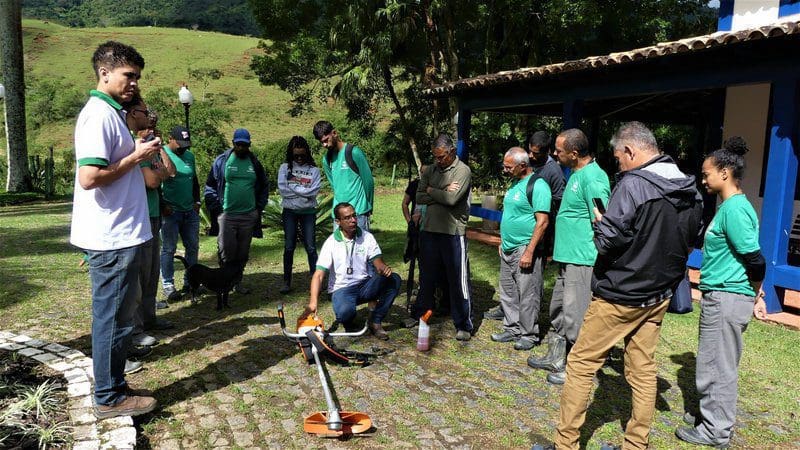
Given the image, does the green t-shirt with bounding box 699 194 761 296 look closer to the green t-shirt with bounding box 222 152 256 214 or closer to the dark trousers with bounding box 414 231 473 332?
the dark trousers with bounding box 414 231 473 332

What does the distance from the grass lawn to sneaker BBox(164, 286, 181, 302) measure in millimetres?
106

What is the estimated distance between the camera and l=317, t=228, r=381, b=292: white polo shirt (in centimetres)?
459

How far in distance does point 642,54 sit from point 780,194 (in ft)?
7.18

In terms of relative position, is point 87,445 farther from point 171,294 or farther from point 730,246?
point 730,246

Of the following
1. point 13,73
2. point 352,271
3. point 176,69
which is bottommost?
point 352,271

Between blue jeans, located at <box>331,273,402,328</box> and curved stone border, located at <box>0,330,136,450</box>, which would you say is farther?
blue jeans, located at <box>331,273,402,328</box>

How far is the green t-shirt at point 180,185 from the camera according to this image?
5406 mm

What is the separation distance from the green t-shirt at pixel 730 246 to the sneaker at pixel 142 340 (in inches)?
157

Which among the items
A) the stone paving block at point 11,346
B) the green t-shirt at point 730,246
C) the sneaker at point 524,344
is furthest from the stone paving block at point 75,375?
the green t-shirt at point 730,246

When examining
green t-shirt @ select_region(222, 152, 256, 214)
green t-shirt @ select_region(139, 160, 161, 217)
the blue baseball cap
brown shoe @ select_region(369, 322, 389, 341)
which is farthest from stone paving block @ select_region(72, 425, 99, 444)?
the blue baseball cap

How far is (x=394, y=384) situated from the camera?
3895 millimetres

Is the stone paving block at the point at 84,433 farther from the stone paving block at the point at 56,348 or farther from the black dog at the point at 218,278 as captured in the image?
the black dog at the point at 218,278

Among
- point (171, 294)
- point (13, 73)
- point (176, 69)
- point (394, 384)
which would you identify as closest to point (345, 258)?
point (394, 384)

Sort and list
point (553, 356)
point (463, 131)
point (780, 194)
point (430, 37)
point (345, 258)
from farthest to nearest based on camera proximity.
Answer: point (430, 37) < point (463, 131) < point (780, 194) < point (345, 258) < point (553, 356)
